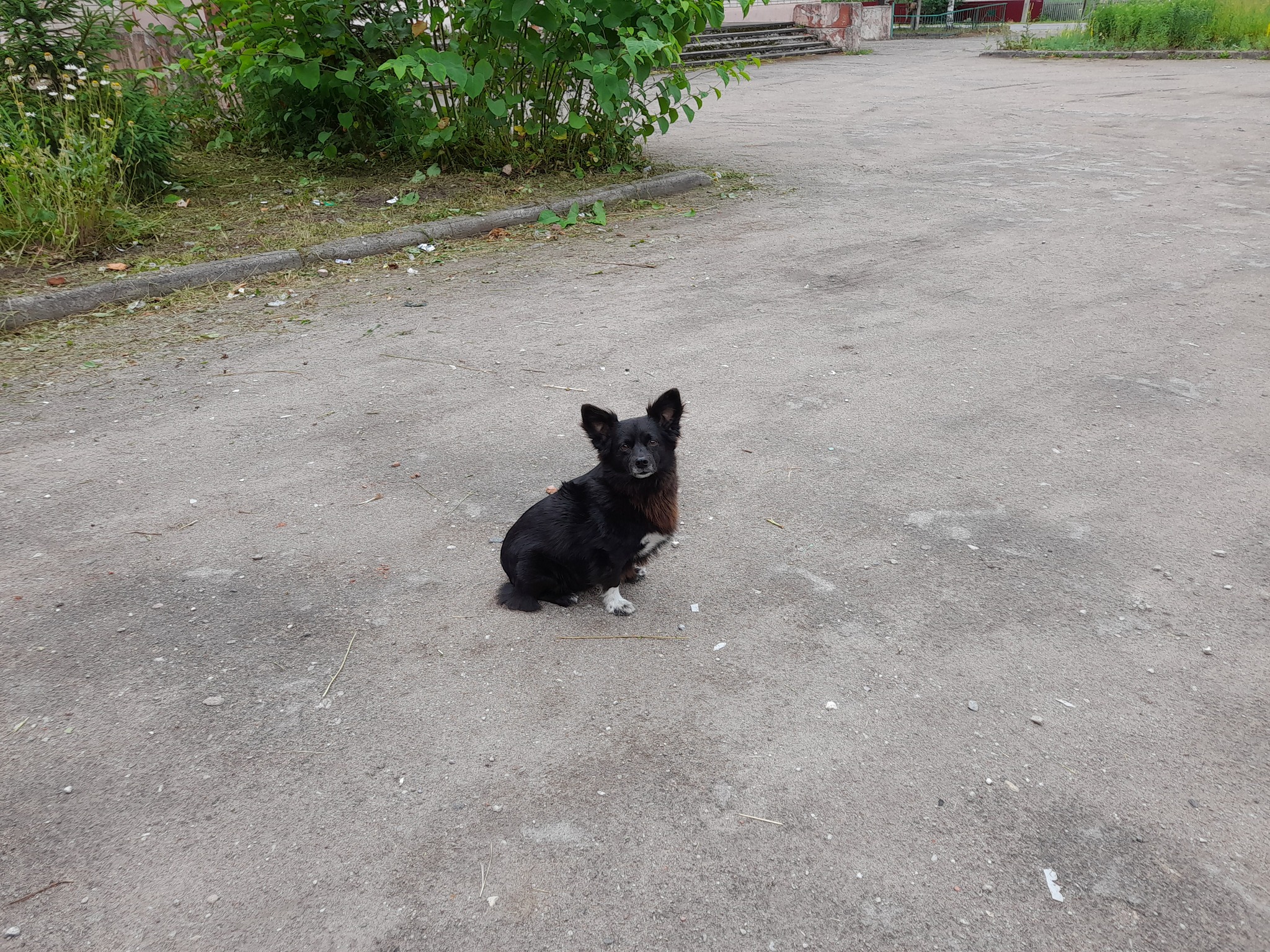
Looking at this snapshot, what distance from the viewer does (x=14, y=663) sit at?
11.0 ft

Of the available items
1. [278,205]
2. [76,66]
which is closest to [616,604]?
[278,205]

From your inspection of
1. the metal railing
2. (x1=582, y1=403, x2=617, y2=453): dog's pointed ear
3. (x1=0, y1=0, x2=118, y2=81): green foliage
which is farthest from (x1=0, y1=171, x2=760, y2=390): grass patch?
the metal railing

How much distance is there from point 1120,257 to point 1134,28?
24.8 meters

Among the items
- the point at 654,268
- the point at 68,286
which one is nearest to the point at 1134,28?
the point at 654,268

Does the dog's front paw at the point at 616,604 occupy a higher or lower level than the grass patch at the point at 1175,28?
lower

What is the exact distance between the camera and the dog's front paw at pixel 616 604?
3.65 m

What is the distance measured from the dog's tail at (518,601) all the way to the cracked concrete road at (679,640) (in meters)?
0.08

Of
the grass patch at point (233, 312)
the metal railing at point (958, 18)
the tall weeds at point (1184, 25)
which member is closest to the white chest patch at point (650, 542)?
the grass patch at point (233, 312)

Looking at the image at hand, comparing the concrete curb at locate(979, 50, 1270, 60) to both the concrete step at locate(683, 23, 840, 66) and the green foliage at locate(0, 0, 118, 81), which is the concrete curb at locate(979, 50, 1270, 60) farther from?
the green foliage at locate(0, 0, 118, 81)

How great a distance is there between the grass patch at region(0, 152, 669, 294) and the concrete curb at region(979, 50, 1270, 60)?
2076 cm

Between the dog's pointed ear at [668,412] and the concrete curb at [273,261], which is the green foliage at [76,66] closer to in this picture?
the concrete curb at [273,261]

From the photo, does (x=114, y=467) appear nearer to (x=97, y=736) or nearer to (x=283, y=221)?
(x=97, y=736)

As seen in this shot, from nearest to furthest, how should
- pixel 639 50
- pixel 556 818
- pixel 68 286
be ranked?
pixel 556 818
pixel 68 286
pixel 639 50

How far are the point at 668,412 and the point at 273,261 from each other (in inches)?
217
